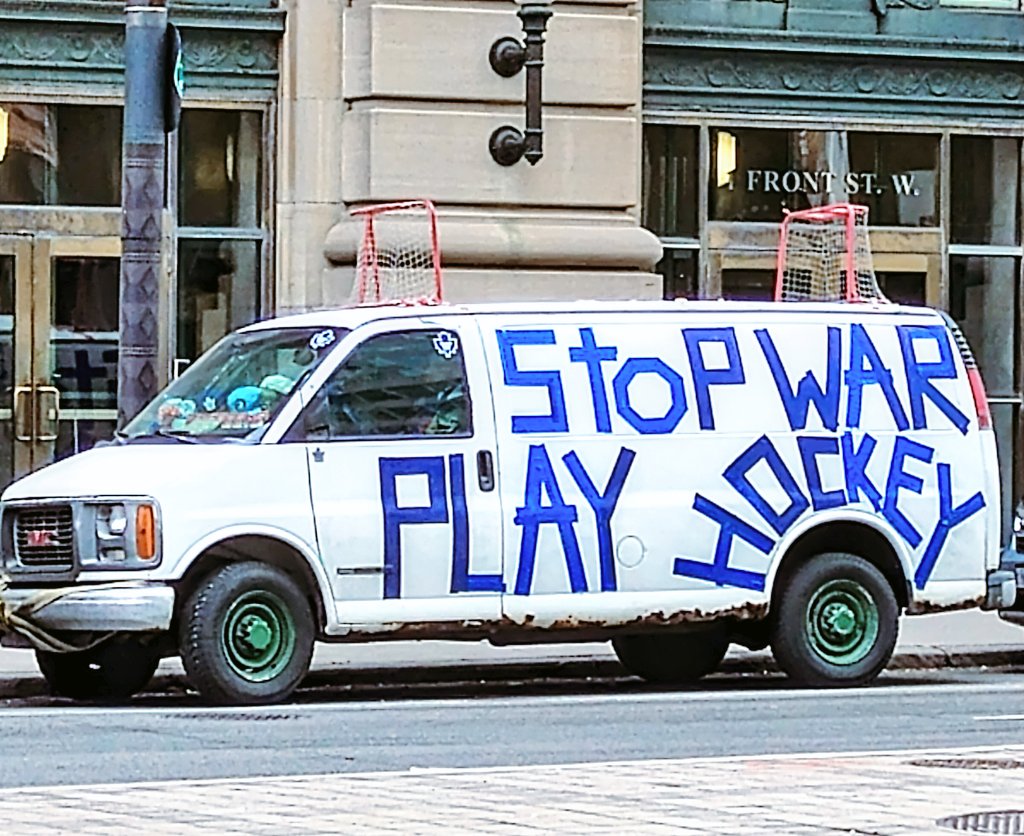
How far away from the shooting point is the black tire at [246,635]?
45.6 ft

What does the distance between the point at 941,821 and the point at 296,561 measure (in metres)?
5.77

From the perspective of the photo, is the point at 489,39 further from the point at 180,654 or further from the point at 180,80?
the point at 180,654

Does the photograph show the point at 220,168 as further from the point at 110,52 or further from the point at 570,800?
the point at 570,800

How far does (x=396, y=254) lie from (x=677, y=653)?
4708 millimetres

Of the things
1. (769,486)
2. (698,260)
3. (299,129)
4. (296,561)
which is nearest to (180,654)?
(296,561)

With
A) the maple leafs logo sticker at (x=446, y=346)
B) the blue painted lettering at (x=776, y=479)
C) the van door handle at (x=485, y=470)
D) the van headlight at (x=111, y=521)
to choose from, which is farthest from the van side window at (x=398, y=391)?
the blue painted lettering at (x=776, y=479)

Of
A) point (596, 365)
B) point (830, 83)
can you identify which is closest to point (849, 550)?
point (596, 365)

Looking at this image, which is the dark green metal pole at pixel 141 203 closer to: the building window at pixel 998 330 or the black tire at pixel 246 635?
the black tire at pixel 246 635

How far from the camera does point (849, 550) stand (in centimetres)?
1552

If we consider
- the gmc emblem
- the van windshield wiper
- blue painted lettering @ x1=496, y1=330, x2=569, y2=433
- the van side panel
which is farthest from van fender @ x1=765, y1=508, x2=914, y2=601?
the gmc emblem

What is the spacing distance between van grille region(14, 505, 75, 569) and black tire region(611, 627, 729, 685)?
3523 millimetres

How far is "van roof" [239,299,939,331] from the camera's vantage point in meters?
14.7

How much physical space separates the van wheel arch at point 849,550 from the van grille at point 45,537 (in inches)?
150

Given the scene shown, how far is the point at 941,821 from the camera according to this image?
9.03 meters
